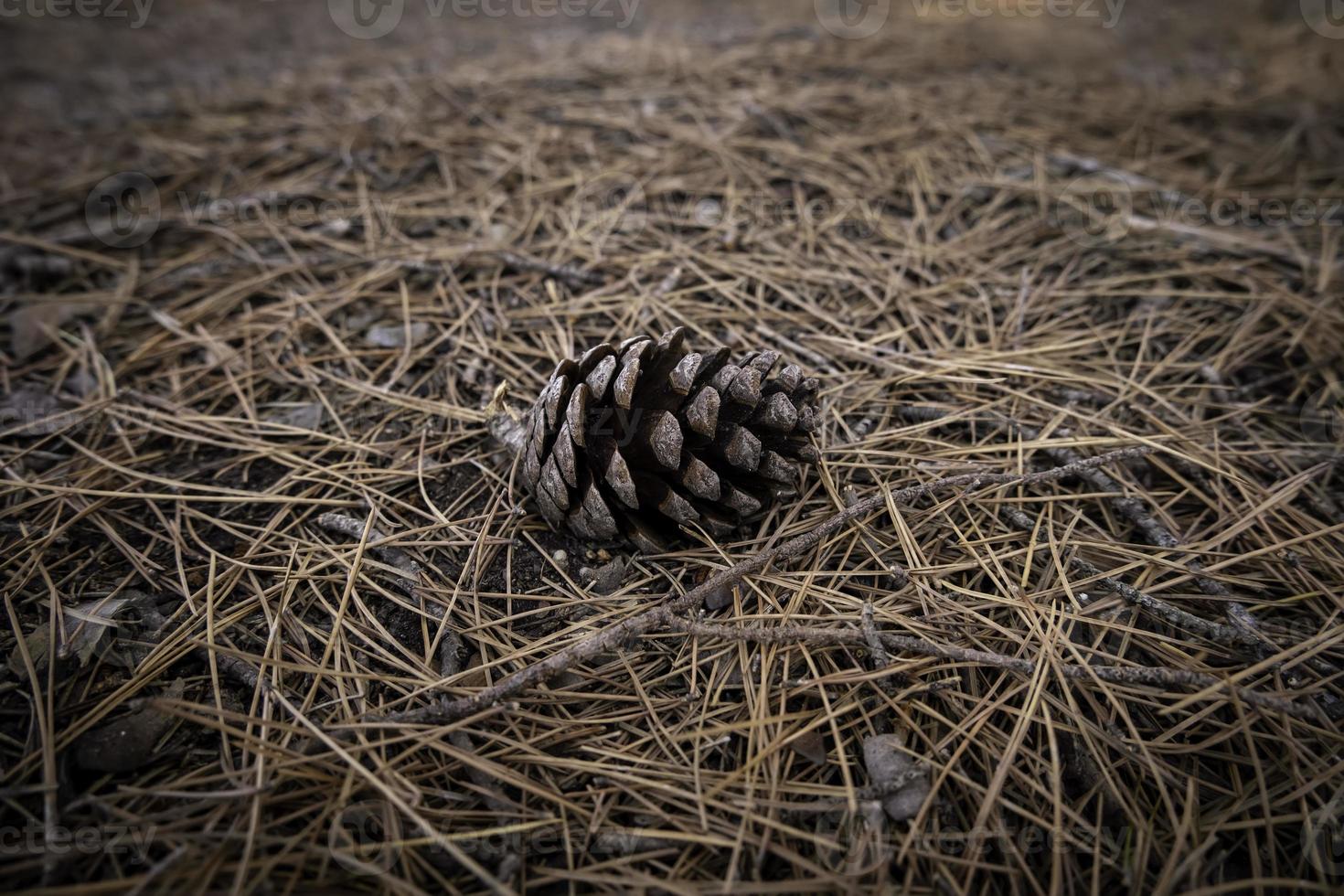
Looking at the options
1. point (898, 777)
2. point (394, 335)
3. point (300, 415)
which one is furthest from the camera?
point (394, 335)

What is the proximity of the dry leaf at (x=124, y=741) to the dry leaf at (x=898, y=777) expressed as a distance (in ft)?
3.92

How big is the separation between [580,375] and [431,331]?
77 cm

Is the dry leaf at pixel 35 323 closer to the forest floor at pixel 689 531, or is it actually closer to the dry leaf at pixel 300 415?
the forest floor at pixel 689 531

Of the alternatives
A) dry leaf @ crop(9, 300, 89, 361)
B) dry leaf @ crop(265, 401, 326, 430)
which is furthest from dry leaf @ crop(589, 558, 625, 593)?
dry leaf @ crop(9, 300, 89, 361)

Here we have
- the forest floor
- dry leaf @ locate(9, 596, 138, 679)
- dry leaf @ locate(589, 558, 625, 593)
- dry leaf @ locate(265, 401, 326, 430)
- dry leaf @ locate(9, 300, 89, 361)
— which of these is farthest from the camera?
dry leaf @ locate(9, 300, 89, 361)

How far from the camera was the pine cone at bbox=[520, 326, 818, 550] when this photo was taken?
4.28 feet

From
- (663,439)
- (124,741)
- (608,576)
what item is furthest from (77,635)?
(663,439)

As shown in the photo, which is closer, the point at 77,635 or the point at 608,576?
the point at 77,635

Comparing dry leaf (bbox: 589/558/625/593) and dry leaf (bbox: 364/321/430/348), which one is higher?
dry leaf (bbox: 364/321/430/348)

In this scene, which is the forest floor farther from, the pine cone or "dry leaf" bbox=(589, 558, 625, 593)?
the pine cone

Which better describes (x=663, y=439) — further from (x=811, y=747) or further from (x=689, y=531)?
(x=811, y=747)

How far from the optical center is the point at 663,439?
129cm

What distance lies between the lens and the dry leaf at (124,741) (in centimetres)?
113

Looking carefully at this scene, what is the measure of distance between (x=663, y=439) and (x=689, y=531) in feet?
0.80
